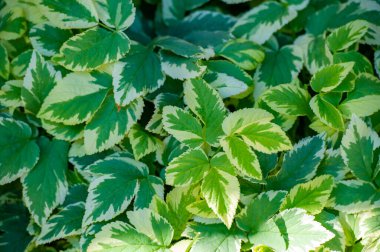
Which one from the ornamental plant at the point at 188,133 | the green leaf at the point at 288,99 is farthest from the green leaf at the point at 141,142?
the green leaf at the point at 288,99

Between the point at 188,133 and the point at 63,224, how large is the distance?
1.40 feet

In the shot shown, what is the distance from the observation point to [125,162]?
1.13 m

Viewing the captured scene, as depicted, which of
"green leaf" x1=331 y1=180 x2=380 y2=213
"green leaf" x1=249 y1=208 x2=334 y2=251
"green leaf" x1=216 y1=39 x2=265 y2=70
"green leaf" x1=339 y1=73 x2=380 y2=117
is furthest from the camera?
"green leaf" x1=216 y1=39 x2=265 y2=70

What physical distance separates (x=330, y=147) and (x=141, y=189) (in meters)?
0.53

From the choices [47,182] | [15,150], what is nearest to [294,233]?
[47,182]

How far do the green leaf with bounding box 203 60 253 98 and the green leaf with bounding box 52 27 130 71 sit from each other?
255mm

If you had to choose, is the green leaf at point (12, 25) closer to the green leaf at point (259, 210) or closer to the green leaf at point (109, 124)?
the green leaf at point (109, 124)

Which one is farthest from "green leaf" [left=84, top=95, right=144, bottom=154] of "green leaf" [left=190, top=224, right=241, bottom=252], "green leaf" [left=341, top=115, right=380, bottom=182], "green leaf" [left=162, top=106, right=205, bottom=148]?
"green leaf" [left=341, top=115, right=380, bottom=182]

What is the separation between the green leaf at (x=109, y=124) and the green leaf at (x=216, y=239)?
33cm

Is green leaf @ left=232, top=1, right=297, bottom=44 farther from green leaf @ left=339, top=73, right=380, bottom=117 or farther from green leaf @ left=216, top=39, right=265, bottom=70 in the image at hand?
green leaf @ left=339, top=73, right=380, bottom=117

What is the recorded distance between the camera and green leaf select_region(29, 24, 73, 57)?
122cm

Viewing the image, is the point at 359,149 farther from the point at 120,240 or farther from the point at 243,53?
the point at 120,240

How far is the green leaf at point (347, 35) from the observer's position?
119 centimetres

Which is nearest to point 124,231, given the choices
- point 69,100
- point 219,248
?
point 219,248
